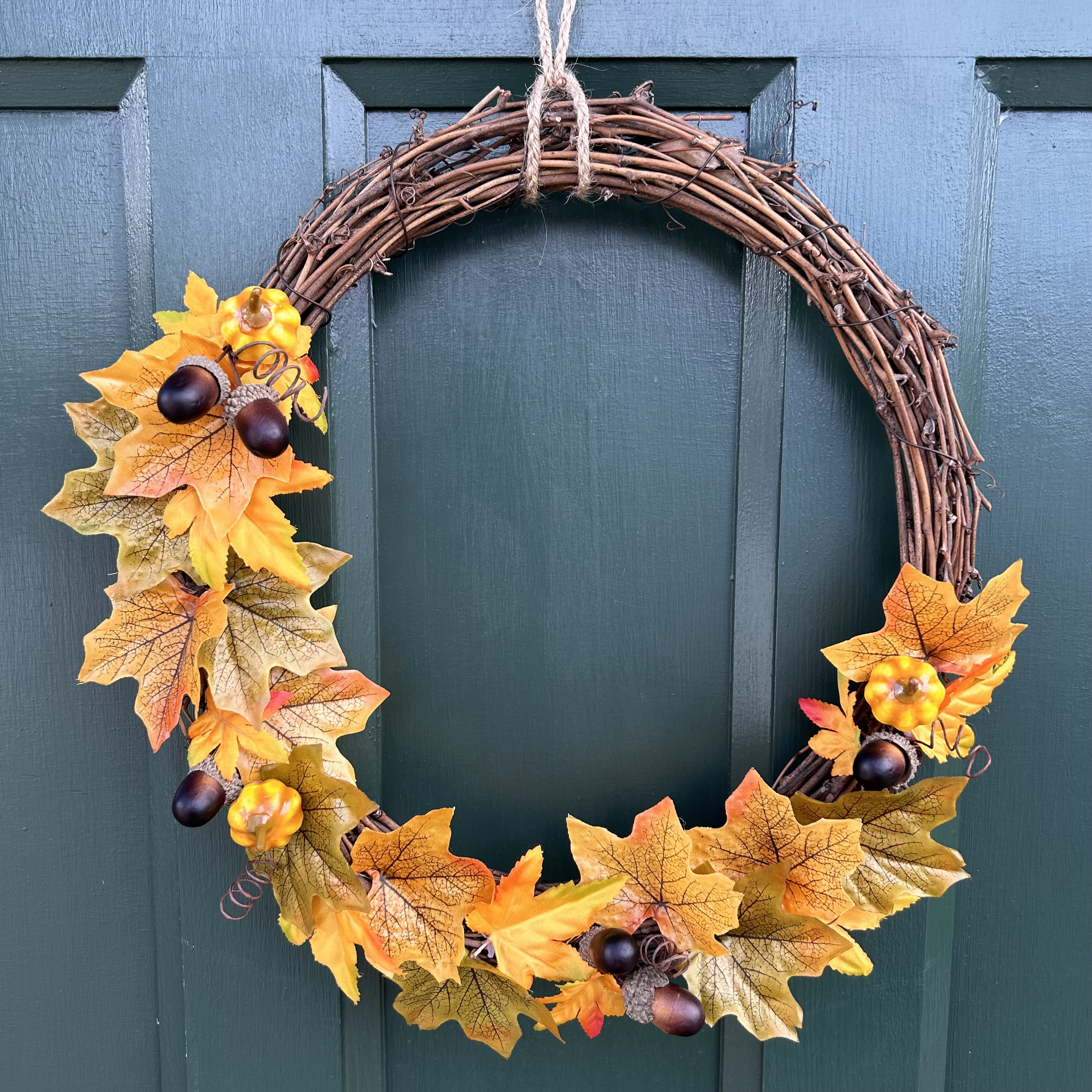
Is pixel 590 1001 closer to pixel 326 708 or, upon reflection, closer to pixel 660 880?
pixel 660 880

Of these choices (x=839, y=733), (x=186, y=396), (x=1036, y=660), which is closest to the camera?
(x=186, y=396)

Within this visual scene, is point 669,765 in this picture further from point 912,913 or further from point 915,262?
point 915,262

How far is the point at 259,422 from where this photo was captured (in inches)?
21.5

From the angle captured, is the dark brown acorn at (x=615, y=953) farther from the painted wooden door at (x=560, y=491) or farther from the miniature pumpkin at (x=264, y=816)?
the miniature pumpkin at (x=264, y=816)

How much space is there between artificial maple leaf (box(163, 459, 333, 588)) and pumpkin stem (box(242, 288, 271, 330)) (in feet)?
0.38

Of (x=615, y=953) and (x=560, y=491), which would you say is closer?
(x=615, y=953)

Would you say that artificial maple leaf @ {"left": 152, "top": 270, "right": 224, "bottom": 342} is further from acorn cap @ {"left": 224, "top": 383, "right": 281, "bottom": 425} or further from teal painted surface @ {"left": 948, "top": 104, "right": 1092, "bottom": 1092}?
teal painted surface @ {"left": 948, "top": 104, "right": 1092, "bottom": 1092}

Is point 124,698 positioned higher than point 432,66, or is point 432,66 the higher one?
point 432,66

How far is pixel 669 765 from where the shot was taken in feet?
2.46

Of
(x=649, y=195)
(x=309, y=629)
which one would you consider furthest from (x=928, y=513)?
(x=309, y=629)

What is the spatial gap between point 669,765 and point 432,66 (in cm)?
68

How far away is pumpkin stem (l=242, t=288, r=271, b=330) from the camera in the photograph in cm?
57

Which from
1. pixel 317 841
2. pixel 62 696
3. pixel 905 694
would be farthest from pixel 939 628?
pixel 62 696

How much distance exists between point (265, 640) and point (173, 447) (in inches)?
6.5
